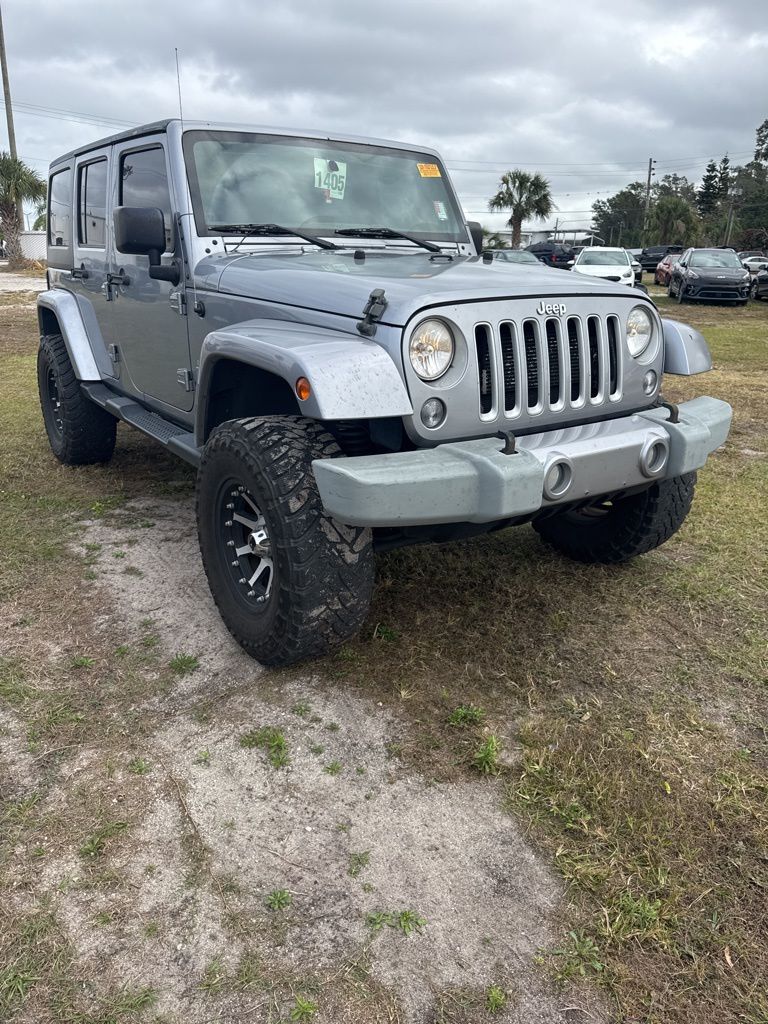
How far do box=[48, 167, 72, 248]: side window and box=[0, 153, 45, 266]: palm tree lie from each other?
964 inches

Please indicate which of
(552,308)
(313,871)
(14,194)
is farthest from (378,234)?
(14,194)

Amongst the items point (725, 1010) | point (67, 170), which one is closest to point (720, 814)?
point (725, 1010)

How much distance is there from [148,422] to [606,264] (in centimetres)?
1777

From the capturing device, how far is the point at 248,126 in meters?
3.66

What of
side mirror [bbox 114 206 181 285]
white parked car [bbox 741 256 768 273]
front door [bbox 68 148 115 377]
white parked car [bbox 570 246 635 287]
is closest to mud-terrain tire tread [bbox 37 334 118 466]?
front door [bbox 68 148 115 377]

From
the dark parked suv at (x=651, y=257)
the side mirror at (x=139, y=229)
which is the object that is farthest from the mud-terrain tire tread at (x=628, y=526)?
the dark parked suv at (x=651, y=257)

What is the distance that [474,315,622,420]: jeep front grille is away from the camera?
258 cm

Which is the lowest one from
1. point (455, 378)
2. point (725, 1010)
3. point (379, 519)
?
point (725, 1010)

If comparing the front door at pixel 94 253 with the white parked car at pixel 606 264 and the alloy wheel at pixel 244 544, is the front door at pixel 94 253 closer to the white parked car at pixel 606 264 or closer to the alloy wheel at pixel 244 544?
the alloy wheel at pixel 244 544

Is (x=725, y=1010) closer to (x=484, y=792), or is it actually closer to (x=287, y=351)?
(x=484, y=792)

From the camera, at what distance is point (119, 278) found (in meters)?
4.26

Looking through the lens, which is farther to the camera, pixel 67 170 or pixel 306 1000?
pixel 67 170

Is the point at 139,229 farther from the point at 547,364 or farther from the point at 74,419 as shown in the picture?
the point at 74,419

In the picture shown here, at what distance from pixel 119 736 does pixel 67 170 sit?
4062mm
